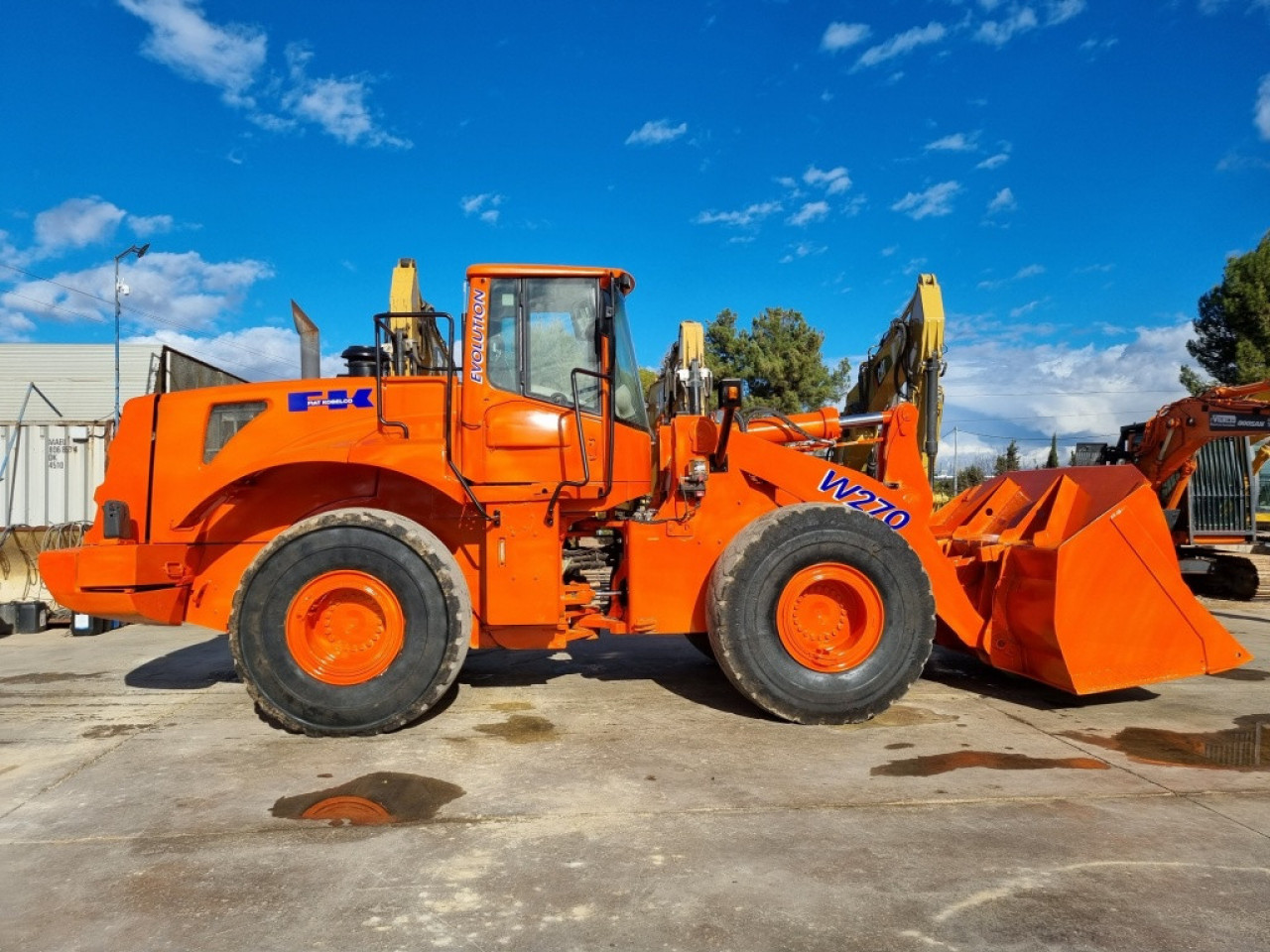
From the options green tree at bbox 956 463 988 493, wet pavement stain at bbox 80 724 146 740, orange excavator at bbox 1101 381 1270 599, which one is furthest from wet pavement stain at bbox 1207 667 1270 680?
green tree at bbox 956 463 988 493

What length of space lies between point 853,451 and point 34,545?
9587 millimetres

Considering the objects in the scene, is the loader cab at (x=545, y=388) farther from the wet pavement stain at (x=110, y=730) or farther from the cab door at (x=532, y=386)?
the wet pavement stain at (x=110, y=730)

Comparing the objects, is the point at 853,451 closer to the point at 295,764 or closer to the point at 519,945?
the point at 295,764

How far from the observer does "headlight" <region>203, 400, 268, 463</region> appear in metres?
5.23

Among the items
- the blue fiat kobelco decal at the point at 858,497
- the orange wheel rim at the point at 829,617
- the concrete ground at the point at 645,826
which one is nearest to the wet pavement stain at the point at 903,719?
the concrete ground at the point at 645,826

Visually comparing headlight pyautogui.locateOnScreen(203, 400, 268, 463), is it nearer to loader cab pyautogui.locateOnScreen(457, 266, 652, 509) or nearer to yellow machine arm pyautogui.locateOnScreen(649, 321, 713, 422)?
loader cab pyautogui.locateOnScreen(457, 266, 652, 509)

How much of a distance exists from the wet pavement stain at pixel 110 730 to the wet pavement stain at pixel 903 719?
4.27 meters

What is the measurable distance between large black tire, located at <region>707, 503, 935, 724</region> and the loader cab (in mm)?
911

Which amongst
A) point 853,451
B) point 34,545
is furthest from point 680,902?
point 34,545

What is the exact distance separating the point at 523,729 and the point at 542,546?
109 centimetres

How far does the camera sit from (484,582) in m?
4.98

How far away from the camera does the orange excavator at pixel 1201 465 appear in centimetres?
1023

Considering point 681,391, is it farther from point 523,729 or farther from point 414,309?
point 523,729

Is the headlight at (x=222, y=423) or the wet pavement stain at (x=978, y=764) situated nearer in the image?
the wet pavement stain at (x=978, y=764)
